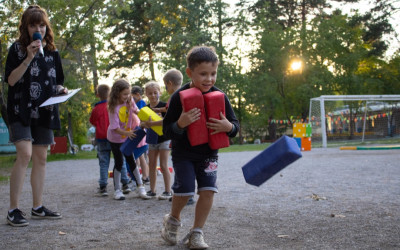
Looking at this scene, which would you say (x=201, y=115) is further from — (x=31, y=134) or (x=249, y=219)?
(x=31, y=134)

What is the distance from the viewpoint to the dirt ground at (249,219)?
3.39 m

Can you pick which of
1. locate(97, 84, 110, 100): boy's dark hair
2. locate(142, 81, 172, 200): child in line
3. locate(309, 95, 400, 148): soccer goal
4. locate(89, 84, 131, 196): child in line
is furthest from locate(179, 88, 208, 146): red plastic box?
locate(309, 95, 400, 148): soccer goal

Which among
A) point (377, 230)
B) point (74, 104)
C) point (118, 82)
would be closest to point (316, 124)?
point (74, 104)

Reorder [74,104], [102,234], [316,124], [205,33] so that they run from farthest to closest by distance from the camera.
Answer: [205,33]
[316,124]
[74,104]
[102,234]

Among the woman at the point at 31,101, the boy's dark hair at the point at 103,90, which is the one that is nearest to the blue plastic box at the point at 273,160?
the woman at the point at 31,101

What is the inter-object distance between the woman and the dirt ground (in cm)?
42

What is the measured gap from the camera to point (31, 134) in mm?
4395

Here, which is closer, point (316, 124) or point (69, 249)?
point (69, 249)

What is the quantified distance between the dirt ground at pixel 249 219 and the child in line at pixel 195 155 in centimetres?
18

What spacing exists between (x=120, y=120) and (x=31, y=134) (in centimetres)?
183

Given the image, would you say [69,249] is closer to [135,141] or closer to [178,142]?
[178,142]

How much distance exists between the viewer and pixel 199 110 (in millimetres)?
3229

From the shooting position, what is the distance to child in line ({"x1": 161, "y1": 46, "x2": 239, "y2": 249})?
10.8 feet

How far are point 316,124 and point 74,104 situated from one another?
42.6ft
